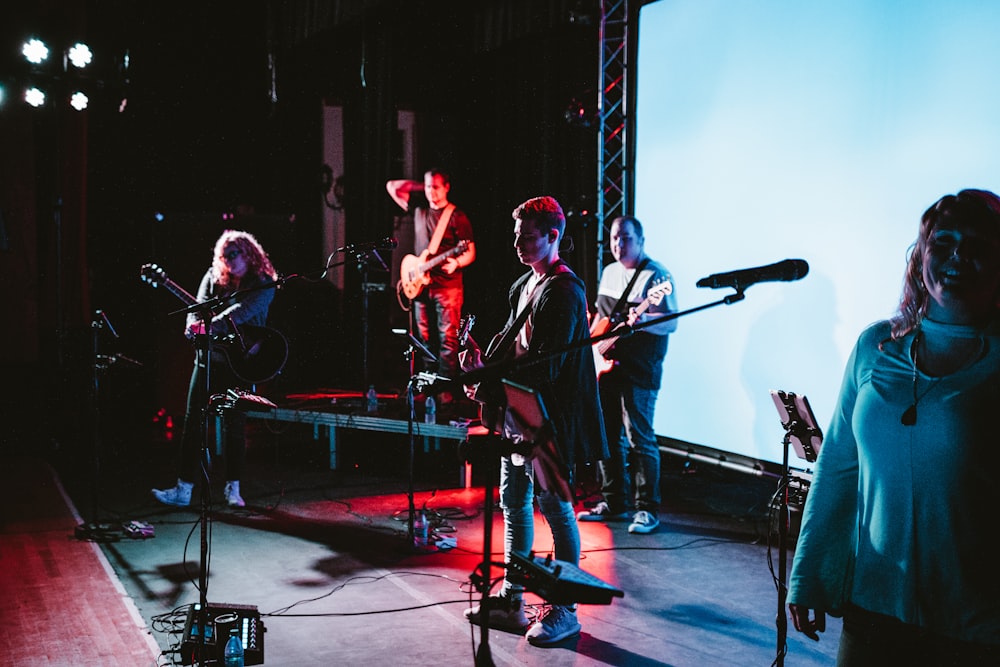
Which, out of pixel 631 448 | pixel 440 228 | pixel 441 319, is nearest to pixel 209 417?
pixel 441 319

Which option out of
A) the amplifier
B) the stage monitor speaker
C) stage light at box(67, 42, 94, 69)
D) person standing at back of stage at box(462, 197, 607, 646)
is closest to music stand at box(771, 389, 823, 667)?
person standing at back of stage at box(462, 197, 607, 646)

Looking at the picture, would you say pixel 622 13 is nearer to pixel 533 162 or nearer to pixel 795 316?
pixel 533 162

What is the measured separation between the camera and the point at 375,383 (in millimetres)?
10367

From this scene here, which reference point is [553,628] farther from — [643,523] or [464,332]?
[643,523]

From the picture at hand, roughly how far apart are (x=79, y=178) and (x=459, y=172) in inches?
157

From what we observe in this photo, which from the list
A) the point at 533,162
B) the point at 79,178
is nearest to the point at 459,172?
the point at 533,162

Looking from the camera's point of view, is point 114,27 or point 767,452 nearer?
point 767,452

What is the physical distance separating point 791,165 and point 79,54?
20.2 feet

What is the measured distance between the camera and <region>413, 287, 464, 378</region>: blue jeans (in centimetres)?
879

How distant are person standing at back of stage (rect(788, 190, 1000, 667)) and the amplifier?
8.22 feet

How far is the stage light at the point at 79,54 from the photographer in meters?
8.09

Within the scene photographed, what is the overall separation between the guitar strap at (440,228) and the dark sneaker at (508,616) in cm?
482

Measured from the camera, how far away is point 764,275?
2.56 metres

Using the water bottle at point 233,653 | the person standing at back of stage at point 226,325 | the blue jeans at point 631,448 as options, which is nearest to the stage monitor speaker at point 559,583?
the water bottle at point 233,653
